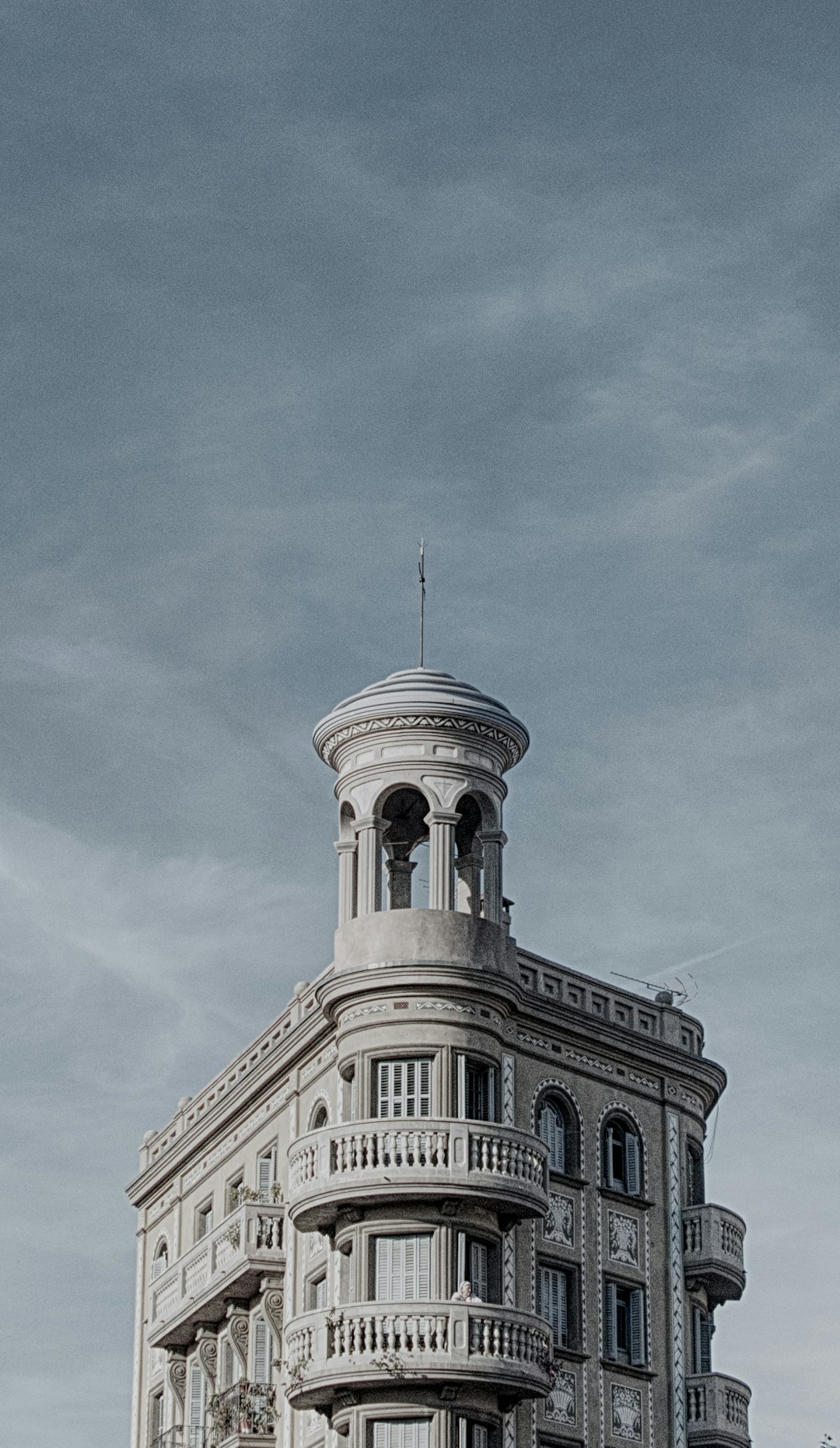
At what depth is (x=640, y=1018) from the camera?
67812 mm

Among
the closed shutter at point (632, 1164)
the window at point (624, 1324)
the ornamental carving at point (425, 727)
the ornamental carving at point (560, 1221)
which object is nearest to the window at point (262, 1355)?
the ornamental carving at point (560, 1221)

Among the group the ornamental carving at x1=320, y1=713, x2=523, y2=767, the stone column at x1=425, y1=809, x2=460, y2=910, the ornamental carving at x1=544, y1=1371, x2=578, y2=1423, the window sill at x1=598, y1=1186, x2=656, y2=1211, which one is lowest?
the ornamental carving at x1=544, y1=1371, x2=578, y2=1423

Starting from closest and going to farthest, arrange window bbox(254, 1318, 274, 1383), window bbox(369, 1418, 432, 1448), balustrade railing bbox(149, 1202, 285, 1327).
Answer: window bbox(369, 1418, 432, 1448)
balustrade railing bbox(149, 1202, 285, 1327)
window bbox(254, 1318, 274, 1383)

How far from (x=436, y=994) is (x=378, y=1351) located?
27.0 feet

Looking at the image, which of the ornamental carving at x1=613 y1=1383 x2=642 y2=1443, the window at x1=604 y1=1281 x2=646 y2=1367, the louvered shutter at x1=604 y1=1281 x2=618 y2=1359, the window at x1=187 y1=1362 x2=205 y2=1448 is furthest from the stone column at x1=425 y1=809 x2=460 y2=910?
the window at x1=187 y1=1362 x2=205 y2=1448

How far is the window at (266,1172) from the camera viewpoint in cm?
6844

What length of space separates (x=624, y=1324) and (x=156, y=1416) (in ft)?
51.7

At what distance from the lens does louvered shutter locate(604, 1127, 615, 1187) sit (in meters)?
65.4

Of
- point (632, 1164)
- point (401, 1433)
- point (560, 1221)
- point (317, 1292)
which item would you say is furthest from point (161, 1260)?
point (401, 1433)

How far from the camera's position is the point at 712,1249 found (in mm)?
65750

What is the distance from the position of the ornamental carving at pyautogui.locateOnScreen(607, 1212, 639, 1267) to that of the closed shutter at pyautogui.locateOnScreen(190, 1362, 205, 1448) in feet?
38.7

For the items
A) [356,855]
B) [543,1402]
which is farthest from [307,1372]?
[356,855]

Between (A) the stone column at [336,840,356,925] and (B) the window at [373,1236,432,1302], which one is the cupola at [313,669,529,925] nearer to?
(A) the stone column at [336,840,356,925]

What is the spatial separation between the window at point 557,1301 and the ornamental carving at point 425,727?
39.6 ft
